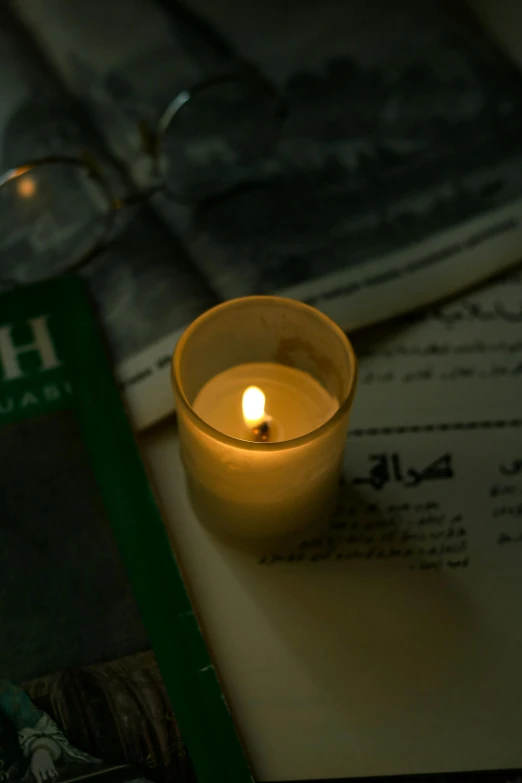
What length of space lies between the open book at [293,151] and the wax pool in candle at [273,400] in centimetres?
4

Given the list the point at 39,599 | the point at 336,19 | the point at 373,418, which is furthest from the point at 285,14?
the point at 39,599

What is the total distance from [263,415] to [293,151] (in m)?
0.25

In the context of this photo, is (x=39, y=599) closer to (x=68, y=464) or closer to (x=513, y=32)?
(x=68, y=464)

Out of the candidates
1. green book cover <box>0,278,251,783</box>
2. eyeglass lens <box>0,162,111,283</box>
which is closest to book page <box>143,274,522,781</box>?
green book cover <box>0,278,251,783</box>

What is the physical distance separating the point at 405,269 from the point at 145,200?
0.19 meters

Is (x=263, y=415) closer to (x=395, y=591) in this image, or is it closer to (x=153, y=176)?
(x=395, y=591)

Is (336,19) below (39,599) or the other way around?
the other way around

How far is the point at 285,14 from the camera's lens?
1.87ft

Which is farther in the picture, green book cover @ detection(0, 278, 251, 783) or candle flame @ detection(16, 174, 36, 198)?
candle flame @ detection(16, 174, 36, 198)

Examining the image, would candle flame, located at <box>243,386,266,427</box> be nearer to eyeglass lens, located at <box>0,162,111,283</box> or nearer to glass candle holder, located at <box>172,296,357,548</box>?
glass candle holder, located at <box>172,296,357,548</box>

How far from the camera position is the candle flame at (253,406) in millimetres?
339

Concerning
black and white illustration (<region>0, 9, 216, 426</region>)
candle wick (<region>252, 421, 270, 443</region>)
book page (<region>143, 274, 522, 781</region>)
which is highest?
black and white illustration (<region>0, 9, 216, 426</region>)

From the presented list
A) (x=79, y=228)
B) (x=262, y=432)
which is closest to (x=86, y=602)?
(x=262, y=432)

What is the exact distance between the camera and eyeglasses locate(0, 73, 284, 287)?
0.47 m
